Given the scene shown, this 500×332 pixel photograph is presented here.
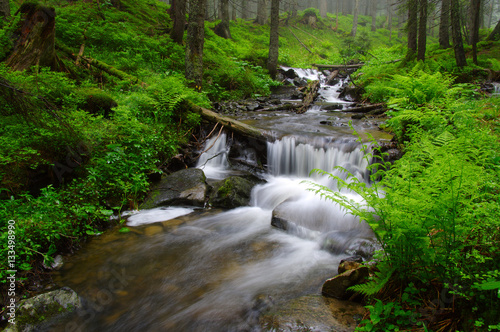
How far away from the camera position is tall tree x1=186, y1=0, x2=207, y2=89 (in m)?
10.1

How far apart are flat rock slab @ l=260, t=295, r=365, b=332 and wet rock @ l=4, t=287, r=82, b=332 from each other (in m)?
2.23

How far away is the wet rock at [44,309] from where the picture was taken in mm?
2955

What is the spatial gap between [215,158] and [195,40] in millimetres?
5040

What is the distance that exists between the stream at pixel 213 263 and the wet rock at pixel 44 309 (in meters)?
0.11

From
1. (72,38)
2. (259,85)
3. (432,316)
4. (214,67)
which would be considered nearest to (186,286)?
(432,316)

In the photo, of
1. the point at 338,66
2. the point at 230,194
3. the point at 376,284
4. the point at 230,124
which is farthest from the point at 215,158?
the point at 338,66

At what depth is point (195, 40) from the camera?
10.5m

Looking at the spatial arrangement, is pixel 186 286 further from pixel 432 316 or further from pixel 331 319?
pixel 432 316

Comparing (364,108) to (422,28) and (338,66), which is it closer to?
(422,28)

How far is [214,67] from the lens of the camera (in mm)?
14008

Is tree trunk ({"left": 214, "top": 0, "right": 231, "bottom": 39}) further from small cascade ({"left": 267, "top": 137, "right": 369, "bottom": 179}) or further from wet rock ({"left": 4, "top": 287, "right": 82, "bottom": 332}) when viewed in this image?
wet rock ({"left": 4, "top": 287, "right": 82, "bottom": 332})

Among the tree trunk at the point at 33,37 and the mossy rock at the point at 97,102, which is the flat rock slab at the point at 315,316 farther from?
the tree trunk at the point at 33,37

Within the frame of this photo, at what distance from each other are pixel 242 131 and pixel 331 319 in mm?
6090

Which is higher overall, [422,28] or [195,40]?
[422,28]
